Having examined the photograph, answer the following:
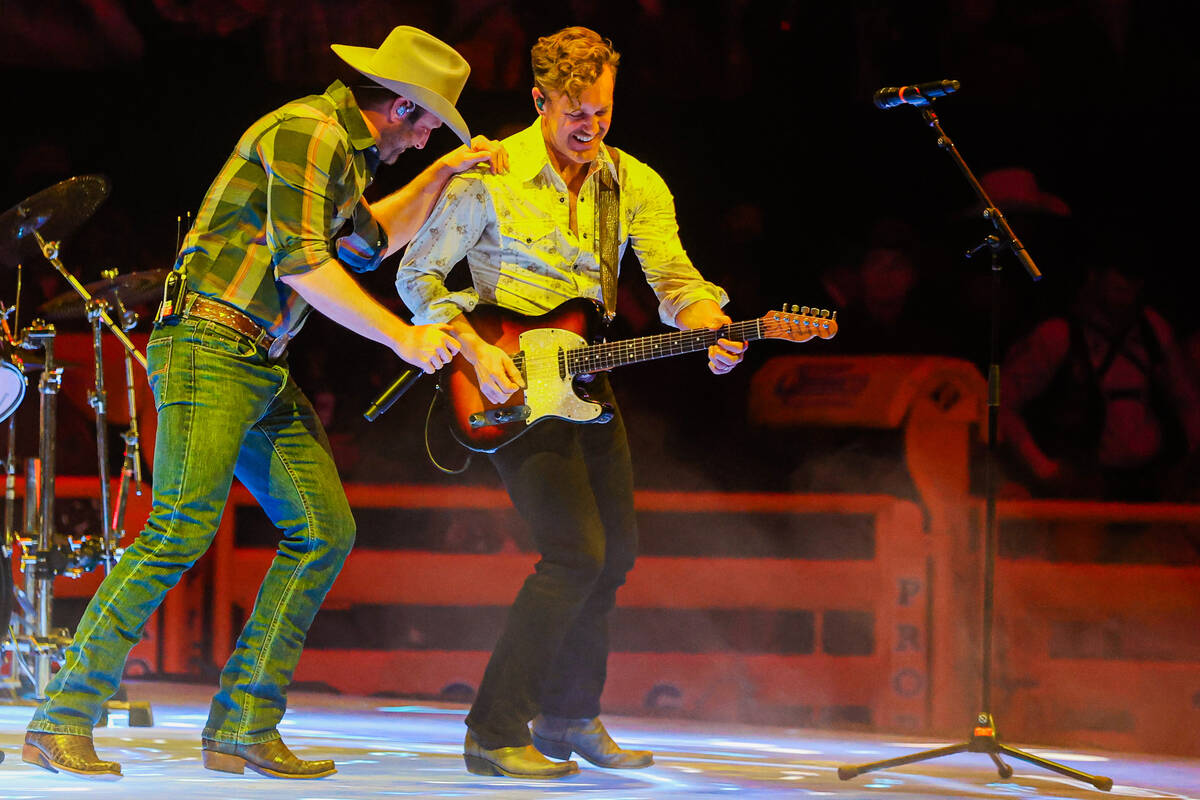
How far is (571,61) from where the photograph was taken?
3.20 meters

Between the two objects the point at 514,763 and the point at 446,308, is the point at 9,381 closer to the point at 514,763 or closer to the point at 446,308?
the point at 446,308

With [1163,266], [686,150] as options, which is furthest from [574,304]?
[1163,266]

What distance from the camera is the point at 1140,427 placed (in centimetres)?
504

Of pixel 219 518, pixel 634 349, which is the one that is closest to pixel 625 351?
pixel 634 349

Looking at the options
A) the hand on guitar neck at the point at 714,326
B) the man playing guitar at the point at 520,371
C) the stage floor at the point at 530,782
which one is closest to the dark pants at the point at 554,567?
the man playing guitar at the point at 520,371

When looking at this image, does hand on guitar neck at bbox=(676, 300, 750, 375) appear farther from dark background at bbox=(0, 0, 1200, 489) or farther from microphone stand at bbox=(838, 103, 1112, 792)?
dark background at bbox=(0, 0, 1200, 489)

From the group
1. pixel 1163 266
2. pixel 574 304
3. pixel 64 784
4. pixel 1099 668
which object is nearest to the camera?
pixel 64 784

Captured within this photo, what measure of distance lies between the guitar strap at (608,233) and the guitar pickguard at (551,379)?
180 millimetres

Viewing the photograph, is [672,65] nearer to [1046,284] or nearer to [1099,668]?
[1046,284]

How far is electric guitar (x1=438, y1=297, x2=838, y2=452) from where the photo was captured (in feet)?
10.3

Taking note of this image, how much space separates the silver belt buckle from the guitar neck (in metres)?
0.74

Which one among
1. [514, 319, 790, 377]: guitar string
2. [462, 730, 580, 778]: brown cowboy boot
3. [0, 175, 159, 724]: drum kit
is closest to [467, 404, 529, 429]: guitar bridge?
[514, 319, 790, 377]: guitar string

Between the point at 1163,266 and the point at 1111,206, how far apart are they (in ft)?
1.07

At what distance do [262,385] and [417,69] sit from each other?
0.79 meters
